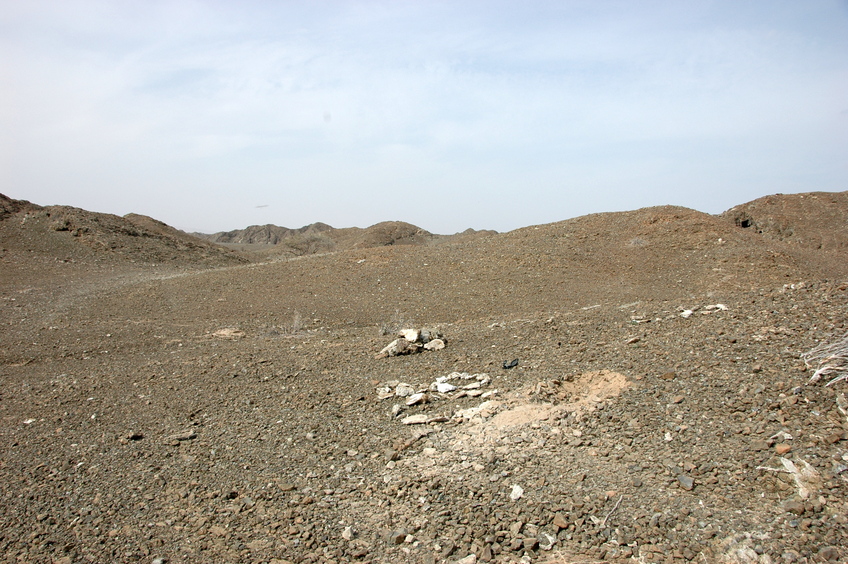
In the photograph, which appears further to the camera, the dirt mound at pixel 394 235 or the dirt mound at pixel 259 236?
the dirt mound at pixel 259 236

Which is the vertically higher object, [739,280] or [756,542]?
[739,280]

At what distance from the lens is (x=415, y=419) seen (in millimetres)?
5039

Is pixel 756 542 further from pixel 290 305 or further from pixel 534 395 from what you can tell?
pixel 290 305

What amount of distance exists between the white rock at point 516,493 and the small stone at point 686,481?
0.97 m

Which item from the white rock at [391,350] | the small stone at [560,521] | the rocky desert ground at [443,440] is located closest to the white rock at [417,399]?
the rocky desert ground at [443,440]

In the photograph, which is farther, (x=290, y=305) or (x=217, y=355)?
(x=290, y=305)

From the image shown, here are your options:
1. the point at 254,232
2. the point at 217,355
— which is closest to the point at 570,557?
the point at 217,355

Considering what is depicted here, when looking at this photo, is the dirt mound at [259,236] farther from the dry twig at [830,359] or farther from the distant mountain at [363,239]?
the dry twig at [830,359]

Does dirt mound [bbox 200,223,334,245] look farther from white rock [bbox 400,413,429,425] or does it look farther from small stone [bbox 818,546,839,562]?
small stone [bbox 818,546,839,562]

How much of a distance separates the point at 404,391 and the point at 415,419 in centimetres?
66

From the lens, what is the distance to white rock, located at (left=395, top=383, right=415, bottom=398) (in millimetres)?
5641

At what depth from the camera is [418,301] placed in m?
11.8

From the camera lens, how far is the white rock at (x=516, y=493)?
3690mm

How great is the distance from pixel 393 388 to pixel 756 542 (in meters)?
3.54
